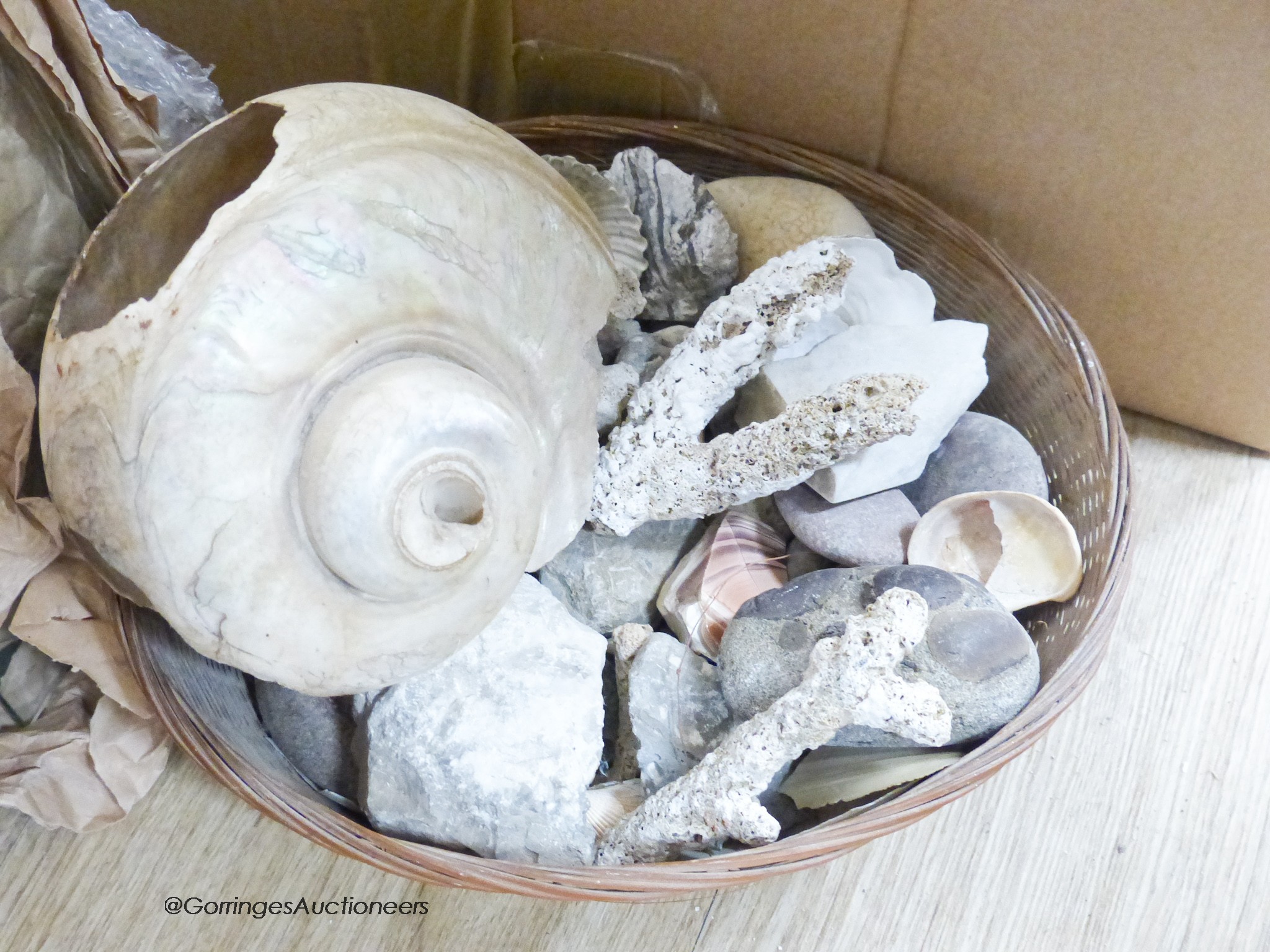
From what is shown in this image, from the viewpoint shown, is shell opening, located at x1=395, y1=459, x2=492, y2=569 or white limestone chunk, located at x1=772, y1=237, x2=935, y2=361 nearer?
shell opening, located at x1=395, y1=459, x2=492, y2=569

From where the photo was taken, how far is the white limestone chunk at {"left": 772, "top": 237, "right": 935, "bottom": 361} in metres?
0.78

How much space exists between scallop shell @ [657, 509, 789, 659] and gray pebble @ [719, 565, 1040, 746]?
0.04 meters

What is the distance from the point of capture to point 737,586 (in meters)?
0.76

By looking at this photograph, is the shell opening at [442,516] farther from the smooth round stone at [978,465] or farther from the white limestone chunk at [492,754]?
the smooth round stone at [978,465]

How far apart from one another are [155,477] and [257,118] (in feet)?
0.69

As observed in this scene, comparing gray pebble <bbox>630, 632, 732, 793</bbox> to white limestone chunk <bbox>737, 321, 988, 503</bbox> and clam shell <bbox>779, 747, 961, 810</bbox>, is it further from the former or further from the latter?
white limestone chunk <bbox>737, 321, 988, 503</bbox>

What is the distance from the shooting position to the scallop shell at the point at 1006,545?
75 cm

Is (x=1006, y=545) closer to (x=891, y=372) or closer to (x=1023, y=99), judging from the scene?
(x=891, y=372)

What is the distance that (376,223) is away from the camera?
0.50 m

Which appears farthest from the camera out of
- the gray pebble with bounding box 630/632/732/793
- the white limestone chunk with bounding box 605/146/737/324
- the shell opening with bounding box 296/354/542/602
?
the white limestone chunk with bounding box 605/146/737/324

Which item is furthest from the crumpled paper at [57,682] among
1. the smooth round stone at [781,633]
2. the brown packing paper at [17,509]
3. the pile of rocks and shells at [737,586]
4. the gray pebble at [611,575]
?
the smooth round stone at [781,633]

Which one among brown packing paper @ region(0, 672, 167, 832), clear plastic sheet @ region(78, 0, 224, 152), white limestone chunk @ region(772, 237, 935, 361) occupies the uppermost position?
clear plastic sheet @ region(78, 0, 224, 152)

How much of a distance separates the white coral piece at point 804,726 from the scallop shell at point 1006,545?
171mm

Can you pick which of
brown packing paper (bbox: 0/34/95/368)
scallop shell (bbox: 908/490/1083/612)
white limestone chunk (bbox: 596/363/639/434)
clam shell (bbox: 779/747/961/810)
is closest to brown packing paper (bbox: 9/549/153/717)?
brown packing paper (bbox: 0/34/95/368)
